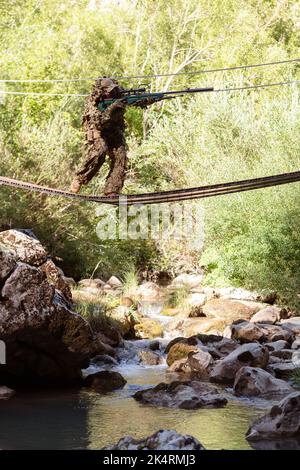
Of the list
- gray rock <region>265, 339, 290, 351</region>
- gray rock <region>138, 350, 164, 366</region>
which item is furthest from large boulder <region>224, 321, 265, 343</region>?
gray rock <region>138, 350, 164, 366</region>

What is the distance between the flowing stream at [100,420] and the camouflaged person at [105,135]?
254 cm

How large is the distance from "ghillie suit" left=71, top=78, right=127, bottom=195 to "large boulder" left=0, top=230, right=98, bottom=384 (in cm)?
129

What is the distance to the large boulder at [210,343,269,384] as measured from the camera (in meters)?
11.1

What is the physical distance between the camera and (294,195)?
1802 cm

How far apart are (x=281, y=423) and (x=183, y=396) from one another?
1.86 m

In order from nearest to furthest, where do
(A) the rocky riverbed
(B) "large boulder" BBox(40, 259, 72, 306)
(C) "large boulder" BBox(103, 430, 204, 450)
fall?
(C) "large boulder" BBox(103, 430, 204, 450), (A) the rocky riverbed, (B) "large boulder" BBox(40, 259, 72, 306)

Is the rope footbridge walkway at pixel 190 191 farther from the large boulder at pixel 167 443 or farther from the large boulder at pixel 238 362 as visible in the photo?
the large boulder at pixel 238 362

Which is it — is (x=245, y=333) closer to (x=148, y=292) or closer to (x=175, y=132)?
(x=148, y=292)

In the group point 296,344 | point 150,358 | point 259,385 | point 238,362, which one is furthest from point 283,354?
point 259,385

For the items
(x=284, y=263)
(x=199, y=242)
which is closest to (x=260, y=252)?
(x=284, y=263)

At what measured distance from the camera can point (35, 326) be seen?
32.1ft

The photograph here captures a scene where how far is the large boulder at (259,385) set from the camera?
33.0 ft

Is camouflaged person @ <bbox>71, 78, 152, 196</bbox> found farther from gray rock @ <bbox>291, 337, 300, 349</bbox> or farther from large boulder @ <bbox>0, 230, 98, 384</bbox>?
gray rock @ <bbox>291, 337, 300, 349</bbox>

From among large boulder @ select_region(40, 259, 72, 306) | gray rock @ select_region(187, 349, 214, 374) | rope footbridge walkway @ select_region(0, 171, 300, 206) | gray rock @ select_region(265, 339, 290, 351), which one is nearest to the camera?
rope footbridge walkway @ select_region(0, 171, 300, 206)
